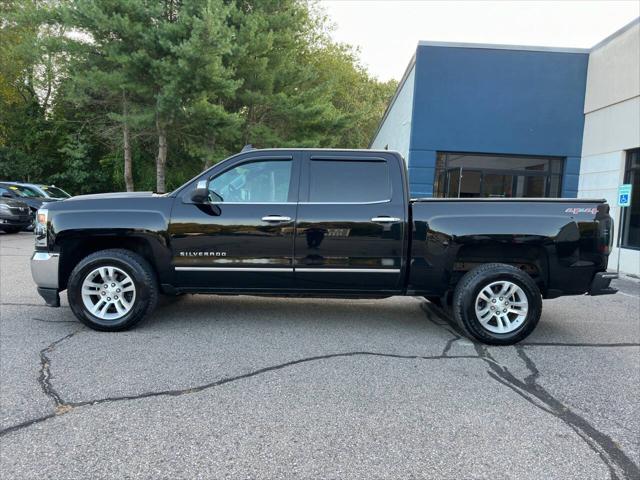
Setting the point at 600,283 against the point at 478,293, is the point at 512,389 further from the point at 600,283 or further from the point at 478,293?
the point at 600,283

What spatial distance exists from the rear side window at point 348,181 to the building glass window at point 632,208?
8785 mm

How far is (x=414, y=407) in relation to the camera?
3121 millimetres

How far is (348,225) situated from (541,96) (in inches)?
413

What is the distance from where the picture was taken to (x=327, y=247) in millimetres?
4645

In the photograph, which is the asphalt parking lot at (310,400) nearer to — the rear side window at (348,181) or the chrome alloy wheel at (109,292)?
the chrome alloy wheel at (109,292)

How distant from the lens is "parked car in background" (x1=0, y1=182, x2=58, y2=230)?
15.3 meters

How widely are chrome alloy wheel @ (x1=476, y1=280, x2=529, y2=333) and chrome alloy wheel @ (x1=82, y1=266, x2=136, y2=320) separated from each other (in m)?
3.61

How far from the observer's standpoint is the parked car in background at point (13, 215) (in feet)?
Result: 46.2

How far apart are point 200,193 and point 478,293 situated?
9.83ft

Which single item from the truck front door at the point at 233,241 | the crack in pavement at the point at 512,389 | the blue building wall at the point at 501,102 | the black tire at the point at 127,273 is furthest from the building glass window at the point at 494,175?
the black tire at the point at 127,273

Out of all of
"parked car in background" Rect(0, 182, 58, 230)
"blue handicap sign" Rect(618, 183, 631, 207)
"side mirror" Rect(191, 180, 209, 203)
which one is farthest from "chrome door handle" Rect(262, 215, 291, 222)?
"parked car in background" Rect(0, 182, 58, 230)

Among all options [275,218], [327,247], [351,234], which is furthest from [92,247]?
[351,234]

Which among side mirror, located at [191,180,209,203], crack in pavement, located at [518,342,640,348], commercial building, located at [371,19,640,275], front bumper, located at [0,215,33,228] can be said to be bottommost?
crack in pavement, located at [518,342,640,348]

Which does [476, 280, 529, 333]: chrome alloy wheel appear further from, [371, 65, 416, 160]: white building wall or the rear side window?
[371, 65, 416, 160]: white building wall
